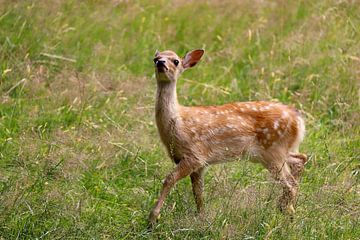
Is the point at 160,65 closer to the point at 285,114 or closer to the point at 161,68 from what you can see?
the point at 161,68

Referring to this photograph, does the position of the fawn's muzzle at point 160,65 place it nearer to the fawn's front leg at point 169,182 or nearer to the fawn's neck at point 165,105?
the fawn's neck at point 165,105

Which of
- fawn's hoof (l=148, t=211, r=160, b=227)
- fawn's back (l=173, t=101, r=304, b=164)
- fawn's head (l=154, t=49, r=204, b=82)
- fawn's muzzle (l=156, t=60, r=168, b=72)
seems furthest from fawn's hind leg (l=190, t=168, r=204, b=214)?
fawn's muzzle (l=156, t=60, r=168, b=72)

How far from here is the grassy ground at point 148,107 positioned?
6879 mm

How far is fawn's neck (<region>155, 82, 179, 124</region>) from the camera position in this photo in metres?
7.52

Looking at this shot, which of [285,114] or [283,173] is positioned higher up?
[285,114]

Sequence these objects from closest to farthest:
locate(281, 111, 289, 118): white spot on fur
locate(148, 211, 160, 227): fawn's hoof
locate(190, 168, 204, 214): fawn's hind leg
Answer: locate(148, 211, 160, 227): fawn's hoof, locate(190, 168, 204, 214): fawn's hind leg, locate(281, 111, 289, 118): white spot on fur

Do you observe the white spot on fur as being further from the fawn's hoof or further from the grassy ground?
the fawn's hoof

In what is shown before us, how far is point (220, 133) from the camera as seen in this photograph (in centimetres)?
770

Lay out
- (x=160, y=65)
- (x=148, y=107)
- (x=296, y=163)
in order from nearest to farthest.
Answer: (x=160, y=65)
(x=296, y=163)
(x=148, y=107)

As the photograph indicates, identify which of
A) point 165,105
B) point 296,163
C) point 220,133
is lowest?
point 296,163

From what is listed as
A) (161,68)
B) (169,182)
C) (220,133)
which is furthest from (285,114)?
(169,182)

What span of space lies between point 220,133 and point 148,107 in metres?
1.70

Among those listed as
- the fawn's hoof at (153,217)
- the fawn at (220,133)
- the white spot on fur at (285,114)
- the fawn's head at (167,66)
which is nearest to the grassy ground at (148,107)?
the fawn's hoof at (153,217)

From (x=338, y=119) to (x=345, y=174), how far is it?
1.33 metres
